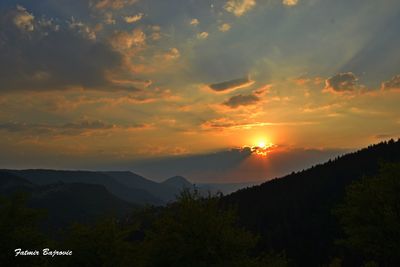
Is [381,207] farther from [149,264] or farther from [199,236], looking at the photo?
[149,264]

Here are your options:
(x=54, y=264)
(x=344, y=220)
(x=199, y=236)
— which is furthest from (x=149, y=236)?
(x=344, y=220)

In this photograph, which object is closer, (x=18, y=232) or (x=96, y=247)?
(x=18, y=232)

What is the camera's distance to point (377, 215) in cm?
4297

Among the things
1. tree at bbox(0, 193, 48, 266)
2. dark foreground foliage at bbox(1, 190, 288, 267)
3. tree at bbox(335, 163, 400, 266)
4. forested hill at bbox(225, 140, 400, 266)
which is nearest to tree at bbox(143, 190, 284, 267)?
dark foreground foliage at bbox(1, 190, 288, 267)

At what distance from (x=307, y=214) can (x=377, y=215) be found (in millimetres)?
138326

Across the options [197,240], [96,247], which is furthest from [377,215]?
[96,247]

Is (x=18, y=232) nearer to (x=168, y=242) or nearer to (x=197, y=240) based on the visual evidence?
(x=168, y=242)

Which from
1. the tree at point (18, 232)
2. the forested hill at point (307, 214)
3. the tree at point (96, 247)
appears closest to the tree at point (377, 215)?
the tree at point (96, 247)

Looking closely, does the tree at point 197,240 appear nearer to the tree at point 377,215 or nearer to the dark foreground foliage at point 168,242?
the dark foreground foliage at point 168,242

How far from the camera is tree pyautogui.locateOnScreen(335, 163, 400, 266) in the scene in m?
41.3

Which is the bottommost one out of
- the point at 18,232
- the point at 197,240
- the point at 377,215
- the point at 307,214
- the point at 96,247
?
the point at 307,214

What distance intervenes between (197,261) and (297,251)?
Answer: 427 feet

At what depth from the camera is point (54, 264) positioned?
35531 mm

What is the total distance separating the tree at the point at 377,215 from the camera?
41344mm
